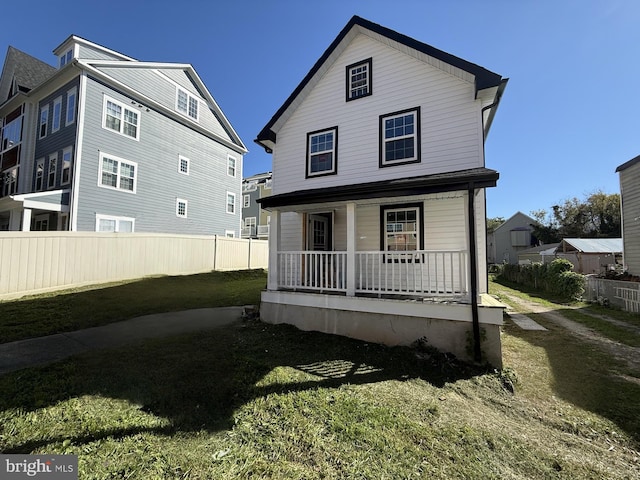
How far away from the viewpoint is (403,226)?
8492 mm

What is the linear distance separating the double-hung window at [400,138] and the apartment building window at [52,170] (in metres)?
16.8

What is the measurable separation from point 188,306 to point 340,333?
546 centimetres

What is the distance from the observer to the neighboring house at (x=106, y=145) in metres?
13.7

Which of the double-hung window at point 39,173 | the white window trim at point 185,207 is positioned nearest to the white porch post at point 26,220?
the double-hung window at point 39,173

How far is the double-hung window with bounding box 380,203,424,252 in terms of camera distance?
321 inches

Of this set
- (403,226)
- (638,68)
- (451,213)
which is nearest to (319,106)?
(403,226)

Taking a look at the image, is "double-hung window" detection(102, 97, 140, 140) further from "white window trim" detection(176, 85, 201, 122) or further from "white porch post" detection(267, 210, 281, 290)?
"white porch post" detection(267, 210, 281, 290)

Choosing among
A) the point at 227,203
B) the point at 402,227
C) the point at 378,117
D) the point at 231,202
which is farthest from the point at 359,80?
the point at 231,202

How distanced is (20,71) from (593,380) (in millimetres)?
31184

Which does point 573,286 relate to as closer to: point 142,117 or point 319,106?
point 319,106

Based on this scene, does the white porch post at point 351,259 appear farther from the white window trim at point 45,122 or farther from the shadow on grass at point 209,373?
the white window trim at point 45,122

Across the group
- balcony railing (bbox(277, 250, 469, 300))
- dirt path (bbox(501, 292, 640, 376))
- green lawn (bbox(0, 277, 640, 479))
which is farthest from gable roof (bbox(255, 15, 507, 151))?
green lawn (bbox(0, 277, 640, 479))

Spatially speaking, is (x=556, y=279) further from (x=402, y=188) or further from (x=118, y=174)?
(x=118, y=174)

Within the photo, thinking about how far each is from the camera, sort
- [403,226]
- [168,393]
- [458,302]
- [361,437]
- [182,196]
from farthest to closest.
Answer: [182,196]
[403,226]
[458,302]
[168,393]
[361,437]
